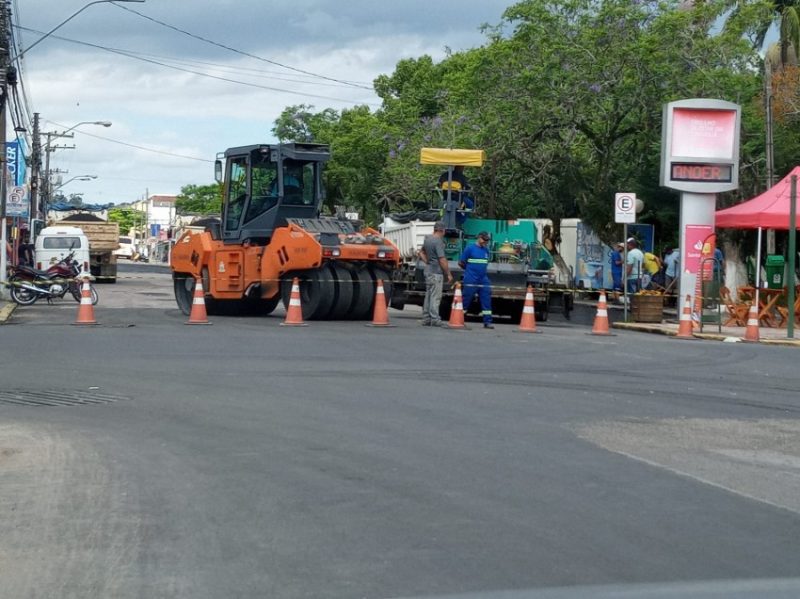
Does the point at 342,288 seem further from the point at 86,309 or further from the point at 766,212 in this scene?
the point at 766,212

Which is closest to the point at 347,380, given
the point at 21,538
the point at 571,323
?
the point at 21,538

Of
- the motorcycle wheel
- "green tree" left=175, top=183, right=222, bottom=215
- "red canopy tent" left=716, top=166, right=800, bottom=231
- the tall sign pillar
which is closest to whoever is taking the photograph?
"red canopy tent" left=716, top=166, right=800, bottom=231

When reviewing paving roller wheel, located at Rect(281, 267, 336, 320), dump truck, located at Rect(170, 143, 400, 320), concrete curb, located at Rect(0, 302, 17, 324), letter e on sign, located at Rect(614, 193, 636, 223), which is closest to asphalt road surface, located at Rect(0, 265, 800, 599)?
paving roller wheel, located at Rect(281, 267, 336, 320)

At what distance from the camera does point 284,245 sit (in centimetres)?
2438

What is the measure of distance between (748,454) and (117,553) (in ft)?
17.6

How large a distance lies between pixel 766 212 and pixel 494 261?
224 inches

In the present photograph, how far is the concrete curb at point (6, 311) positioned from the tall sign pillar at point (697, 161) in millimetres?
13656

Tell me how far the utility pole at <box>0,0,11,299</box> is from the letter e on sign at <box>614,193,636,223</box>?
1546cm

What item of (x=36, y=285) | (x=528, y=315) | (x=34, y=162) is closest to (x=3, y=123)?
(x=36, y=285)

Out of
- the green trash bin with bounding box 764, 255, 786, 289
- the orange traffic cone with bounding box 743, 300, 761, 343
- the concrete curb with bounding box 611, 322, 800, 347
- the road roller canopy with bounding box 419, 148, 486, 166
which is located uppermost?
the road roller canopy with bounding box 419, 148, 486, 166

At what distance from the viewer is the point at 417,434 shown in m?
10.3

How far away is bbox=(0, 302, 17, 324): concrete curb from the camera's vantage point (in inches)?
956

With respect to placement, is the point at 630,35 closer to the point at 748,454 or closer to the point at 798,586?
the point at 748,454

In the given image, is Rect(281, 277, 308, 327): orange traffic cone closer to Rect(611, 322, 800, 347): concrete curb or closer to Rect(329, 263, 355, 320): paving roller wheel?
Rect(329, 263, 355, 320): paving roller wheel
